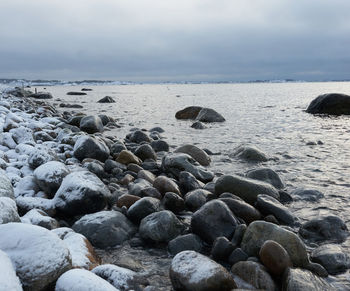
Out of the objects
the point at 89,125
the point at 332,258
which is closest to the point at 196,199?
the point at 332,258

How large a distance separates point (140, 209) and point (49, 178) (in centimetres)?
168

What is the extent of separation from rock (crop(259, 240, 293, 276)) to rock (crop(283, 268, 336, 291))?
0.10m

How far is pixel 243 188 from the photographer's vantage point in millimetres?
5469

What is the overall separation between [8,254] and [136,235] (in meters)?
2.14

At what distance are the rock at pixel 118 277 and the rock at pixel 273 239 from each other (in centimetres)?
142

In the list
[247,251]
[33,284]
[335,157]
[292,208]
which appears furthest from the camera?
[335,157]

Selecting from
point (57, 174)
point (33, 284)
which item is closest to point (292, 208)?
point (57, 174)

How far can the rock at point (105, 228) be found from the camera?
4.17m

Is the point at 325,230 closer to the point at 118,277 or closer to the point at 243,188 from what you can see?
the point at 243,188

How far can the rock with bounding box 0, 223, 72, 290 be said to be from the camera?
2479 mm

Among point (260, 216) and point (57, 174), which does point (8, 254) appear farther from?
point (260, 216)

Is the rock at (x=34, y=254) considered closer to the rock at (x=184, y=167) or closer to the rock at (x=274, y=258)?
the rock at (x=274, y=258)

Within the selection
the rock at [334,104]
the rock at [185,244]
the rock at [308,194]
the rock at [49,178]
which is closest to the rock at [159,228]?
the rock at [185,244]

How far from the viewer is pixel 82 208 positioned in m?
4.77
